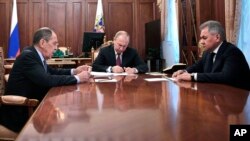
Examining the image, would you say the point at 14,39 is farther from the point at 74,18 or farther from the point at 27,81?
the point at 27,81

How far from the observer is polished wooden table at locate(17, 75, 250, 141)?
0.91m

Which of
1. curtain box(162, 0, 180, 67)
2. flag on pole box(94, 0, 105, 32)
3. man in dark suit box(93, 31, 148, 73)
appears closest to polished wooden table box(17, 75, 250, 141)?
man in dark suit box(93, 31, 148, 73)

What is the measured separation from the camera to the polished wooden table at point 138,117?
0.91 m

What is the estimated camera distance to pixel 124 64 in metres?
3.78

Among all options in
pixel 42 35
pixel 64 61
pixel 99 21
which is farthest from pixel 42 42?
pixel 99 21

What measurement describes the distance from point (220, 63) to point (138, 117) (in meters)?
1.49

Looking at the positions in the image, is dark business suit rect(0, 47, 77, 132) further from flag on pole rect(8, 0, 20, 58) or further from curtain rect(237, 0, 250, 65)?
flag on pole rect(8, 0, 20, 58)

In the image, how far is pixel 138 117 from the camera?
3.79 ft

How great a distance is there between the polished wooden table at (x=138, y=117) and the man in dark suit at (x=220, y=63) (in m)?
0.54

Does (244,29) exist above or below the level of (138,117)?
above

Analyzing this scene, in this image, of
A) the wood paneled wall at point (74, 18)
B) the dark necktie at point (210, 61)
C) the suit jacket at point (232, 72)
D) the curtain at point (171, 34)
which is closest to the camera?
the suit jacket at point (232, 72)

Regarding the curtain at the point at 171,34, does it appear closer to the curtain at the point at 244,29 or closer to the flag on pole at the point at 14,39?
the curtain at the point at 244,29

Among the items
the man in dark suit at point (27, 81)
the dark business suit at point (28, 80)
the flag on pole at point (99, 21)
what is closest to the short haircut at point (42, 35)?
the man in dark suit at point (27, 81)

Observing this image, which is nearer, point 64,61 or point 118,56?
point 118,56
